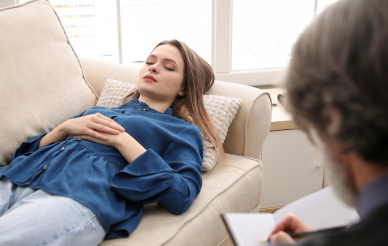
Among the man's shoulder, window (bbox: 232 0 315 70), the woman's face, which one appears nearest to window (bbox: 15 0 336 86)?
window (bbox: 232 0 315 70)

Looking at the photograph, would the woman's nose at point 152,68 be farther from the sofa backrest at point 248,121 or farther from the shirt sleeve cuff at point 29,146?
the shirt sleeve cuff at point 29,146

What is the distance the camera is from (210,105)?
1.53 metres

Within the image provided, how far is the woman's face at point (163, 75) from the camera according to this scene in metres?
1.49

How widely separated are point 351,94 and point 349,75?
0.08 feet

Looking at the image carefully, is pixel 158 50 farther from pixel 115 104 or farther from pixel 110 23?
pixel 110 23

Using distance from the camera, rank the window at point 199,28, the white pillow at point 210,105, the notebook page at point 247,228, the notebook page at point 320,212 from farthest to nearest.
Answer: the window at point 199,28 → the white pillow at point 210,105 → the notebook page at point 320,212 → the notebook page at point 247,228

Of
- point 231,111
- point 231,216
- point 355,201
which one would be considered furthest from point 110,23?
point 355,201

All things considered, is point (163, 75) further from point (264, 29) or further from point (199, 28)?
point (264, 29)

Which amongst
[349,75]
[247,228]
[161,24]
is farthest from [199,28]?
[349,75]

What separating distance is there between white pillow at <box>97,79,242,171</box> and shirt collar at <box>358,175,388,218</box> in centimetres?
92

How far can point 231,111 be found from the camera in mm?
1513

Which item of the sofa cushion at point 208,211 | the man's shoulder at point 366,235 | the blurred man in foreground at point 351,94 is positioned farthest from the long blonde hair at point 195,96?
the man's shoulder at point 366,235

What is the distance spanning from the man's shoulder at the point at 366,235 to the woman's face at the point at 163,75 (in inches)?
44.7

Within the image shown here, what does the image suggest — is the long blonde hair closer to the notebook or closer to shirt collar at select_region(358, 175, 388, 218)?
the notebook
